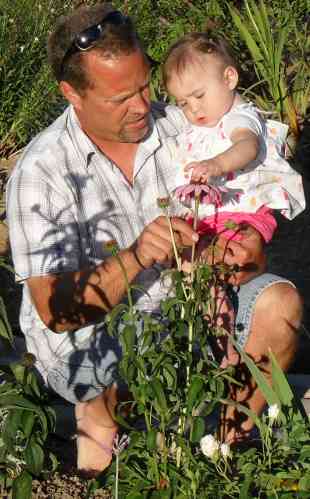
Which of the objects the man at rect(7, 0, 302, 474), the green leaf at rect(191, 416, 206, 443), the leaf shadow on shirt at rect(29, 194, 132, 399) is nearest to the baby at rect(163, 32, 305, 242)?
the man at rect(7, 0, 302, 474)

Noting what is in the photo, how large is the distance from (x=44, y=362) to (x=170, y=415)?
3.04 feet

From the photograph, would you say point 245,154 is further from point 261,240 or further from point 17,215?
point 17,215

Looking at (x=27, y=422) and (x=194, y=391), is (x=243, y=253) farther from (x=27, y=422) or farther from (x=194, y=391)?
(x=27, y=422)

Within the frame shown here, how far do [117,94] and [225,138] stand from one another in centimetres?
39

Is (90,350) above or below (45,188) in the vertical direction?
below

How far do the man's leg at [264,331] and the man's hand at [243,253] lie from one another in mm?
74

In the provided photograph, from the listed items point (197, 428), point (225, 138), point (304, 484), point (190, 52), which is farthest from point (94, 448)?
point (190, 52)

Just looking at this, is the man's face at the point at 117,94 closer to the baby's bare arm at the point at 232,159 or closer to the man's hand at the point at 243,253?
the baby's bare arm at the point at 232,159

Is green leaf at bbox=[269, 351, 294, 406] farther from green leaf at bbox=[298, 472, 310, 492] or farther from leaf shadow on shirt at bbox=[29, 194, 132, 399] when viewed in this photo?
leaf shadow on shirt at bbox=[29, 194, 132, 399]

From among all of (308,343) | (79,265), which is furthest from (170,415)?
(308,343)

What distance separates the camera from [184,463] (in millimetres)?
2617

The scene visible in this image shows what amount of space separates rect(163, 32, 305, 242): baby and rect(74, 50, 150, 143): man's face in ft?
0.51

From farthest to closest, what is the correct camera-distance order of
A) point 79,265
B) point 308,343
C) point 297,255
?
point 297,255
point 308,343
point 79,265

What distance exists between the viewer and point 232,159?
316 cm
